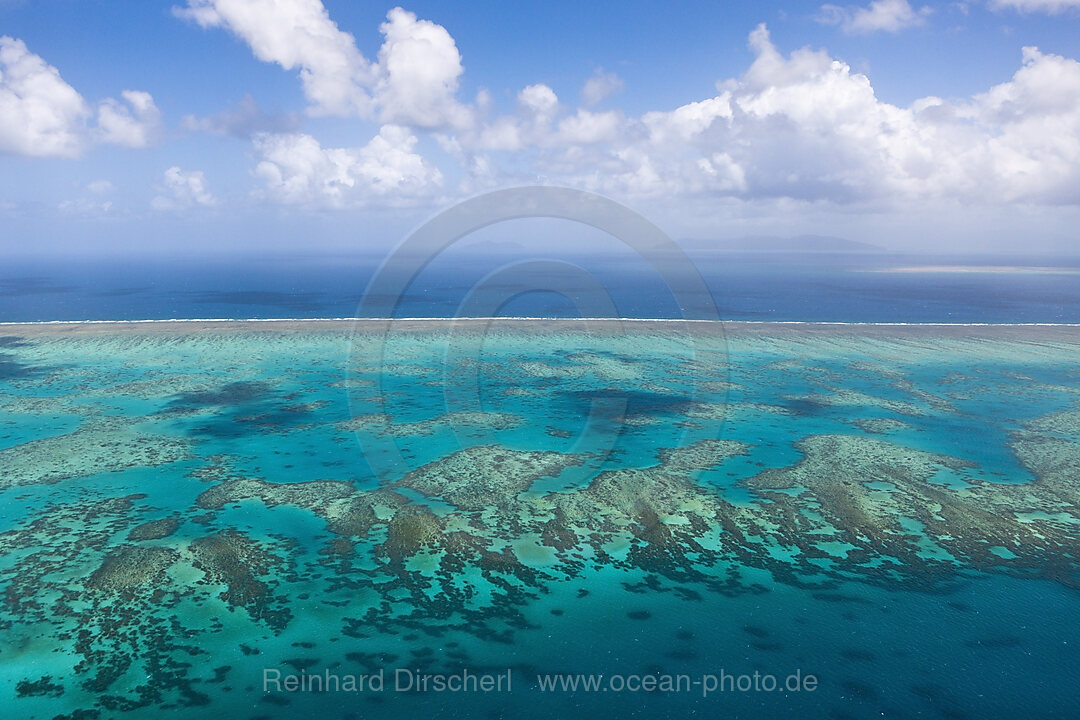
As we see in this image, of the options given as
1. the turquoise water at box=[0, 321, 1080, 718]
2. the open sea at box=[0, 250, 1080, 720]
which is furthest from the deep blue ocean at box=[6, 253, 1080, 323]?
the turquoise water at box=[0, 321, 1080, 718]

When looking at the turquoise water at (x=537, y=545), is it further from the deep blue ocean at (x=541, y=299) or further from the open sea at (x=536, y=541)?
the deep blue ocean at (x=541, y=299)

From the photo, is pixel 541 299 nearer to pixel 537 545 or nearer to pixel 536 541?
pixel 536 541

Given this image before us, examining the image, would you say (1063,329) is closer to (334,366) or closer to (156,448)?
(334,366)

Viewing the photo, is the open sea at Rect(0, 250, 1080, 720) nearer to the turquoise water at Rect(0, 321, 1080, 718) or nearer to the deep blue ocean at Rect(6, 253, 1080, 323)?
the turquoise water at Rect(0, 321, 1080, 718)

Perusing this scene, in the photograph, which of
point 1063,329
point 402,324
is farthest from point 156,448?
point 1063,329

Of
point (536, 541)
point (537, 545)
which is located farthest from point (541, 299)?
point (537, 545)
